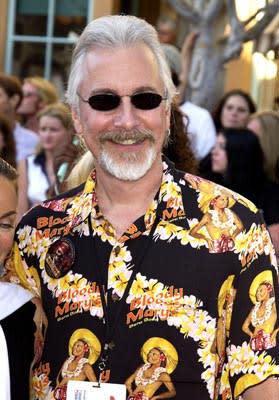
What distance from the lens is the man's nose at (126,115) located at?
3.51m

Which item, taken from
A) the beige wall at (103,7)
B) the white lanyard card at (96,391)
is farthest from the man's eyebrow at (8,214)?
the beige wall at (103,7)

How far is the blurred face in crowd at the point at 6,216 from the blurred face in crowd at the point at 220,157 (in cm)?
379

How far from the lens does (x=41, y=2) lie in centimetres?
1545

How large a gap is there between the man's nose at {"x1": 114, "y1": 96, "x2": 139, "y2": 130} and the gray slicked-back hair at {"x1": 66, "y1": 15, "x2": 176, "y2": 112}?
0.53 ft

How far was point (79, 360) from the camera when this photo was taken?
3.46 meters

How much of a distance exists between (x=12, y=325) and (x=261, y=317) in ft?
2.52

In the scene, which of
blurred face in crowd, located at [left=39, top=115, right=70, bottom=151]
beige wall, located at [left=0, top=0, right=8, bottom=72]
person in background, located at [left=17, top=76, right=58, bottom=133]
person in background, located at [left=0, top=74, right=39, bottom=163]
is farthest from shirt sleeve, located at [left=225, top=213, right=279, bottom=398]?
beige wall, located at [left=0, top=0, right=8, bottom=72]

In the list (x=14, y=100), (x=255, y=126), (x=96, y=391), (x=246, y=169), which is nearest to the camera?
(x=96, y=391)

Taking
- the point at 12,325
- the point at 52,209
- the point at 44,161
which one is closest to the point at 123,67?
the point at 52,209

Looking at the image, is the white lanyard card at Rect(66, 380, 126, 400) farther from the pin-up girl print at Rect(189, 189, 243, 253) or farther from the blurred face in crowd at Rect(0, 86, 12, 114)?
the blurred face in crowd at Rect(0, 86, 12, 114)

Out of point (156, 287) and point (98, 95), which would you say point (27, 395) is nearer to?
point (156, 287)

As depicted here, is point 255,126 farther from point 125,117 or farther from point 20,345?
point 20,345

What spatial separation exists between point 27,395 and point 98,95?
958 millimetres

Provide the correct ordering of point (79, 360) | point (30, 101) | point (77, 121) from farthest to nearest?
point (30, 101)
point (77, 121)
point (79, 360)
